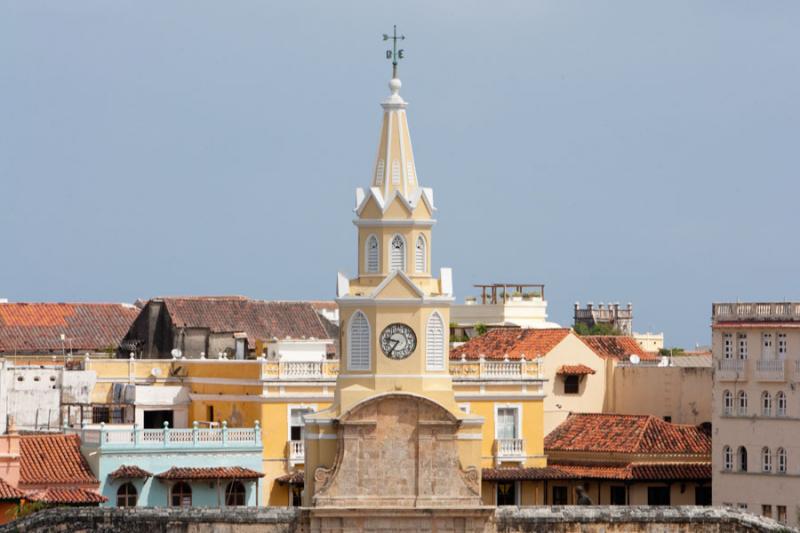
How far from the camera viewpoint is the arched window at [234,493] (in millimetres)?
88250

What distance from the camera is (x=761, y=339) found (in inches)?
3669

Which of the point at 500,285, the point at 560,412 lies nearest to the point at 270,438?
the point at 560,412

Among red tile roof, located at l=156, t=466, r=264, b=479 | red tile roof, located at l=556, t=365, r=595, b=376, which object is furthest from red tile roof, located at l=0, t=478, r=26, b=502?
red tile roof, located at l=556, t=365, r=595, b=376

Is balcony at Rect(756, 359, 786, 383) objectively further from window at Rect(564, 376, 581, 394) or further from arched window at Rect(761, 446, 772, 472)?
window at Rect(564, 376, 581, 394)

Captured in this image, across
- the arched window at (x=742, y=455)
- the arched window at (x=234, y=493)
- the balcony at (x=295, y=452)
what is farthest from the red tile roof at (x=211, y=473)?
the arched window at (x=742, y=455)

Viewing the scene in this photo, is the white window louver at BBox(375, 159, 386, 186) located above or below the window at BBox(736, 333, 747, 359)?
above

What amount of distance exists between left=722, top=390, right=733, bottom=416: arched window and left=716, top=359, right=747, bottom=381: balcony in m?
0.51

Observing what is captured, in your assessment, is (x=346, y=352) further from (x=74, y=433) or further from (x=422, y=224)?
(x=74, y=433)

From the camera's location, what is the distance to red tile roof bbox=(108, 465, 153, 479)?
282ft

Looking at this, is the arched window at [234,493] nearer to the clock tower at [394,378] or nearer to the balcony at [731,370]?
the clock tower at [394,378]

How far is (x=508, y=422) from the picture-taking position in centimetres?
9538

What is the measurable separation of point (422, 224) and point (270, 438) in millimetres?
14851

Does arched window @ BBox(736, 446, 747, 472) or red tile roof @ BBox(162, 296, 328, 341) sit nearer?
arched window @ BBox(736, 446, 747, 472)

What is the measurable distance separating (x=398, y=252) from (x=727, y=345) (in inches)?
718
